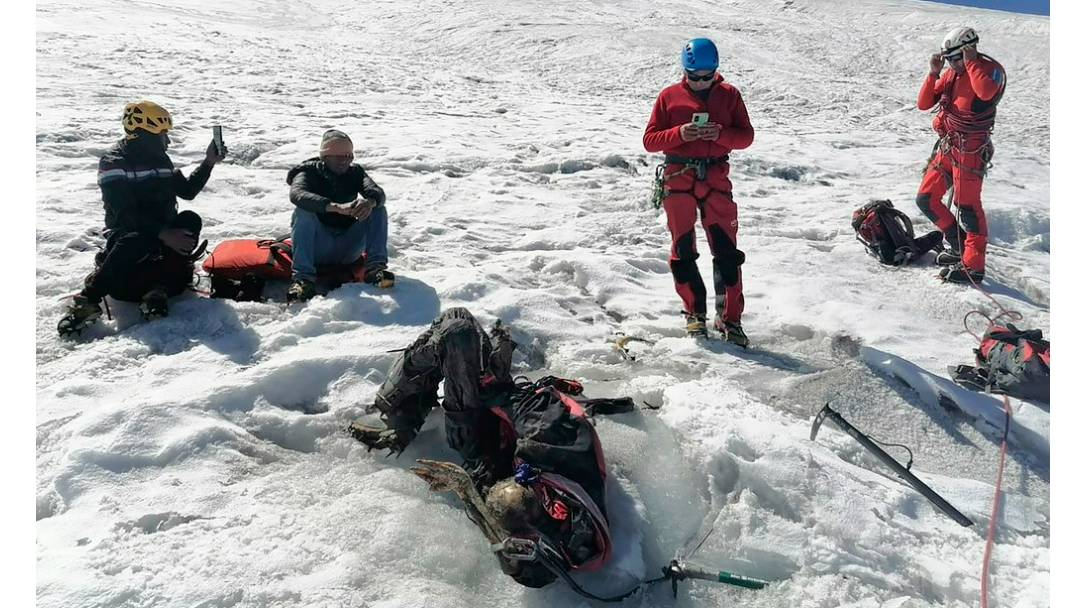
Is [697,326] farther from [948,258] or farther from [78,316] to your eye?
[78,316]

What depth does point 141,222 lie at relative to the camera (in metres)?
5.07

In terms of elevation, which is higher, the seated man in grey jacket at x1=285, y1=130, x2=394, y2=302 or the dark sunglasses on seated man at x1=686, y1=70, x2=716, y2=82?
the dark sunglasses on seated man at x1=686, y1=70, x2=716, y2=82

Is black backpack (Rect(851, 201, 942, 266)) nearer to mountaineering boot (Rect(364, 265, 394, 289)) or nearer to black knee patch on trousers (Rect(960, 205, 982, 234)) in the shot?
black knee patch on trousers (Rect(960, 205, 982, 234))

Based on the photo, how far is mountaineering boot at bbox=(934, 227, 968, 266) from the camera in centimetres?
724

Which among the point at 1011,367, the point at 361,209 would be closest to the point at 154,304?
the point at 361,209

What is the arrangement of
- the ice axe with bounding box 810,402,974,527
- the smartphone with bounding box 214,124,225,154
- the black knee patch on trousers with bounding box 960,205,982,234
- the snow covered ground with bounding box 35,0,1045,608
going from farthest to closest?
1. the black knee patch on trousers with bounding box 960,205,982,234
2. the smartphone with bounding box 214,124,225,154
3. the ice axe with bounding box 810,402,974,527
4. the snow covered ground with bounding box 35,0,1045,608

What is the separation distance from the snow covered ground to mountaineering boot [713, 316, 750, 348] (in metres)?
0.12

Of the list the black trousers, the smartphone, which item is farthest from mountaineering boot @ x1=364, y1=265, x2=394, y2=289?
the smartphone

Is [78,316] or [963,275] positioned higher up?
[963,275]

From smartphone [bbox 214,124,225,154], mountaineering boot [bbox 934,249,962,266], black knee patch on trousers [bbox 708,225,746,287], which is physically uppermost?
smartphone [bbox 214,124,225,154]

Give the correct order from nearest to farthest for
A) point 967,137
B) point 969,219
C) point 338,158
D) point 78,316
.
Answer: point 78,316 → point 338,158 → point 967,137 → point 969,219

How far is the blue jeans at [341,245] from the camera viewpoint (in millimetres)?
5570

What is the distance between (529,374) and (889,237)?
14.9ft

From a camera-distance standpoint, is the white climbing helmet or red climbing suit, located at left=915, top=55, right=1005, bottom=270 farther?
red climbing suit, located at left=915, top=55, right=1005, bottom=270
